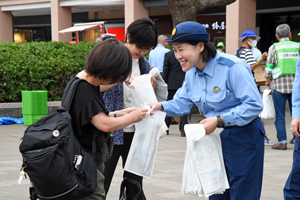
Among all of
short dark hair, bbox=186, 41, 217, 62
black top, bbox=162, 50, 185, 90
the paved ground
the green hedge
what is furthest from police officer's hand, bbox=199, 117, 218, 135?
the green hedge

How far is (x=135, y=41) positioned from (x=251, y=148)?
53.2 inches

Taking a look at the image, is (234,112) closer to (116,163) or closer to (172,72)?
(116,163)

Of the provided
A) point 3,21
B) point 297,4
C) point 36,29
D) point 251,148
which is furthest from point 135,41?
point 36,29

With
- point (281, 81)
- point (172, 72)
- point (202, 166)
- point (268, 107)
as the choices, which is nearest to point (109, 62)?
point (202, 166)

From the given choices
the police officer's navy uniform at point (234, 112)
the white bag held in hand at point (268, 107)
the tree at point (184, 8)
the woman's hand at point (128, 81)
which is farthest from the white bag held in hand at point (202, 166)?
the tree at point (184, 8)

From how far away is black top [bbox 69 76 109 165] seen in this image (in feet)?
9.54

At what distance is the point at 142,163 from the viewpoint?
11.7ft

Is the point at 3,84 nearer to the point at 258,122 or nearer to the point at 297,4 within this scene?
the point at 258,122

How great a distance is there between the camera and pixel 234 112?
3.13 m

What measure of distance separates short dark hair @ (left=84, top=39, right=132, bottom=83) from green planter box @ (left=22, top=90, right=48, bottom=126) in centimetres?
862

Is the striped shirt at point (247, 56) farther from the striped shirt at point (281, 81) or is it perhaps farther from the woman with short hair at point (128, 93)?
the woman with short hair at point (128, 93)

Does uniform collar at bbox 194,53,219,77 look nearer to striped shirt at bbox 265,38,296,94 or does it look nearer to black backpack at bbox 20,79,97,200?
black backpack at bbox 20,79,97,200

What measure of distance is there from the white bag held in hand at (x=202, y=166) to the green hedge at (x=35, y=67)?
9548 millimetres

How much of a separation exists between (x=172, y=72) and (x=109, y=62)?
761 centimetres
